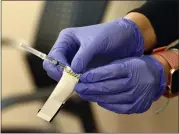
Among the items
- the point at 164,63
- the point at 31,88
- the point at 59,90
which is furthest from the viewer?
the point at 31,88

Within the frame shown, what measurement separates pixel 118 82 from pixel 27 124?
2.00 feet

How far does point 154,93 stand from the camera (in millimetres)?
565

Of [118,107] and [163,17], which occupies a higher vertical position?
[163,17]

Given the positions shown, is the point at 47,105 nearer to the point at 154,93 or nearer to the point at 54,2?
the point at 154,93

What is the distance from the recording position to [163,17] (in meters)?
0.68

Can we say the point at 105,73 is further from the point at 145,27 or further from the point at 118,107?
the point at 145,27

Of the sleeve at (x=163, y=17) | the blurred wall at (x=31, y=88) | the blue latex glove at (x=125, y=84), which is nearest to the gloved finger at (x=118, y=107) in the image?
the blue latex glove at (x=125, y=84)

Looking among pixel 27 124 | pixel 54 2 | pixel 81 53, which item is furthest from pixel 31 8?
pixel 81 53

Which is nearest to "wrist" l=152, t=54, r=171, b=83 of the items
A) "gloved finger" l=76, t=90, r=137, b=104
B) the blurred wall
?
"gloved finger" l=76, t=90, r=137, b=104

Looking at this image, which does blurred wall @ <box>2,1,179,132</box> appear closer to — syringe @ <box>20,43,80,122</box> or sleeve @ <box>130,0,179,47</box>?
sleeve @ <box>130,0,179,47</box>

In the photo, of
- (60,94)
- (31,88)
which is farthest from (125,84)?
(31,88)

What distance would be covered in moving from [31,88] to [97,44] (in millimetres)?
554

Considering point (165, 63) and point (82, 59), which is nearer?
point (82, 59)

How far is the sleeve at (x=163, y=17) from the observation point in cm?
66
